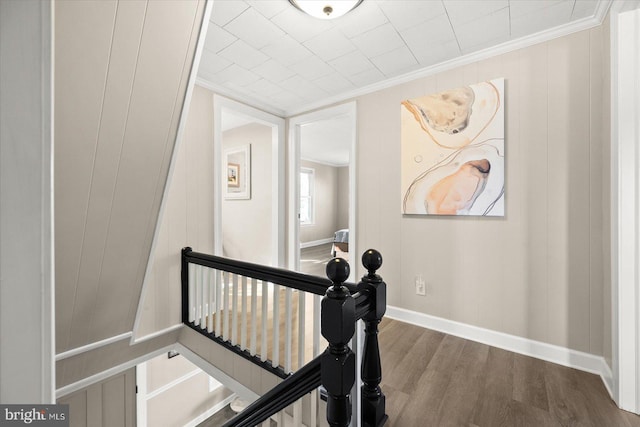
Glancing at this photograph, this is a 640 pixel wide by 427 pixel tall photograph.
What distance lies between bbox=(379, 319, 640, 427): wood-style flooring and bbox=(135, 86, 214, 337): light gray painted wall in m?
1.91

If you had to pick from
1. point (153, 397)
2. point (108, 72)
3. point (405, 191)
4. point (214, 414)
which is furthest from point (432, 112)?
point (214, 414)

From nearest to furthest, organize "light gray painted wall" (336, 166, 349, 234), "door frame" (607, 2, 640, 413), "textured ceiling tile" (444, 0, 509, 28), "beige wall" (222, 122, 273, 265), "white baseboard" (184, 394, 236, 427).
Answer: "door frame" (607, 2, 640, 413) → "textured ceiling tile" (444, 0, 509, 28) → "white baseboard" (184, 394, 236, 427) → "beige wall" (222, 122, 273, 265) → "light gray painted wall" (336, 166, 349, 234)

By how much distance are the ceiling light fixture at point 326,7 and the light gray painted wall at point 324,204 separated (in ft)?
19.7

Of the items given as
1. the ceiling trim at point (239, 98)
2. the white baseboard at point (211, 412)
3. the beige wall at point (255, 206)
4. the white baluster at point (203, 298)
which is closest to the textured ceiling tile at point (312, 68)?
the ceiling trim at point (239, 98)

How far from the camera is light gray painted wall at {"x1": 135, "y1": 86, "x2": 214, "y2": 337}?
2426mm

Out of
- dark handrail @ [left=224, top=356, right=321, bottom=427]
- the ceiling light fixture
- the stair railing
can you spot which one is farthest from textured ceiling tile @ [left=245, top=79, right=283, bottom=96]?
dark handrail @ [left=224, top=356, right=321, bottom=427]

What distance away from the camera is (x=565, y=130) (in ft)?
6.21

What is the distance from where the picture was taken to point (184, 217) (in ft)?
8.46

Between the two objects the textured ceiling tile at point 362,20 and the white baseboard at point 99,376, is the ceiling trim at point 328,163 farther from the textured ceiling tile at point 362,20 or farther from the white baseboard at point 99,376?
the white baseboard at point 99,376

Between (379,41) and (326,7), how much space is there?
1.89 ft

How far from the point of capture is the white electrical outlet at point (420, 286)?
2.47 meters

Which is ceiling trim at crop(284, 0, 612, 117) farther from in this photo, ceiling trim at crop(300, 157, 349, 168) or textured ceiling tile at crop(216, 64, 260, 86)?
ceiling trim at crop(300, 157, 349, 168)

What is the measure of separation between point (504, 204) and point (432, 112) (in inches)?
37.8

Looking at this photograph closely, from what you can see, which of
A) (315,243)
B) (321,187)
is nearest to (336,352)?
(315,243)
